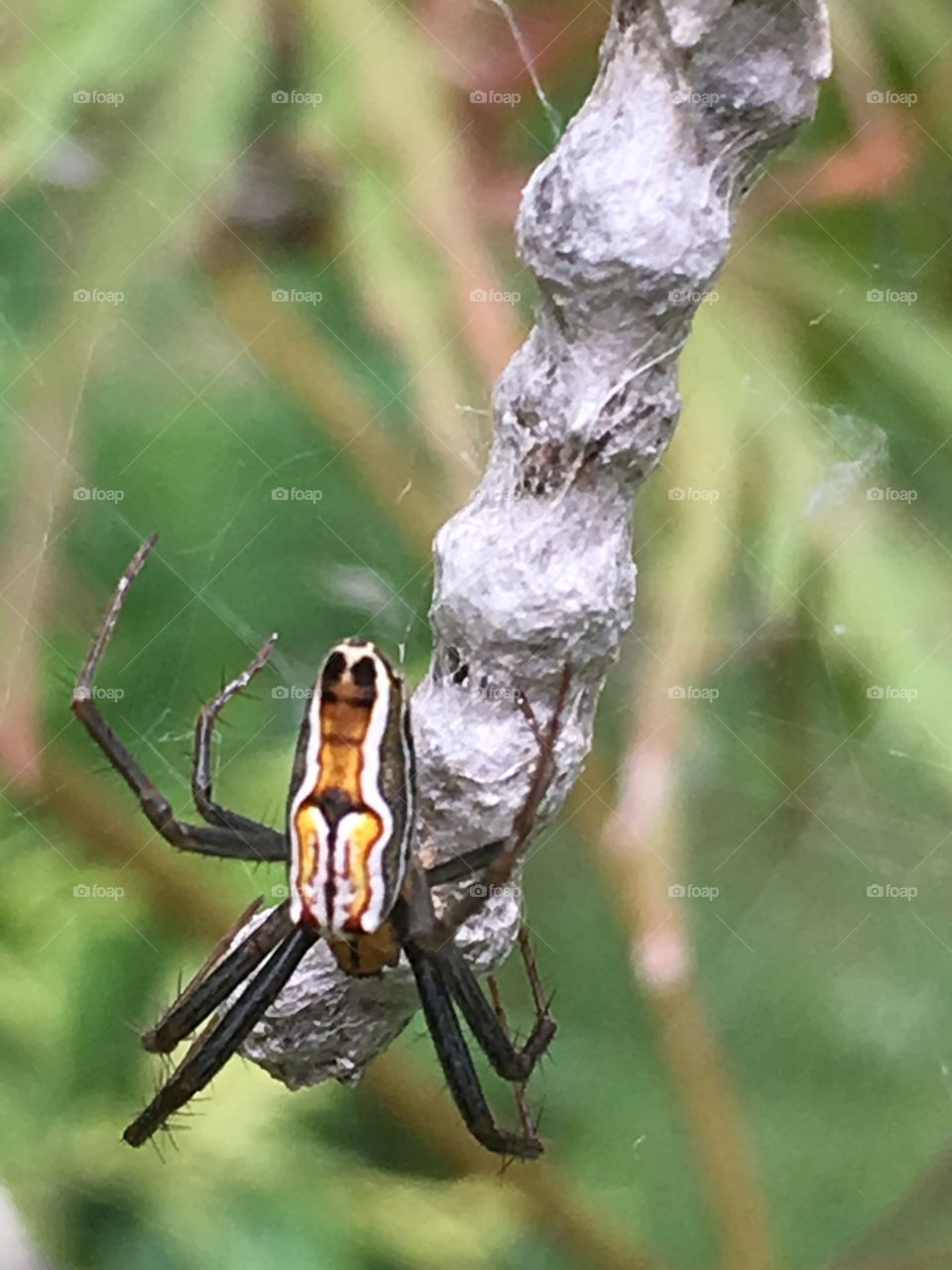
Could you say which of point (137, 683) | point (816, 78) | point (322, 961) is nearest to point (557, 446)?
point (816, 78)

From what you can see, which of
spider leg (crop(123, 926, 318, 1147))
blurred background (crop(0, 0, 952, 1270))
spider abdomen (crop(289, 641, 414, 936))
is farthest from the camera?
blurred background (crop(0, 0, 952, 1270))

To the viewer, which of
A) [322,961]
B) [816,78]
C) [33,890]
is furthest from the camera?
[33,890]

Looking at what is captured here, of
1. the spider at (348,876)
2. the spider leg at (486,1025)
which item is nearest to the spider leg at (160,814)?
the spider at (348,876)

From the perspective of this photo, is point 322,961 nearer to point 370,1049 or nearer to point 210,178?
point 370,1049

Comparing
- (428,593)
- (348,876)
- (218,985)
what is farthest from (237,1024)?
(428,593)

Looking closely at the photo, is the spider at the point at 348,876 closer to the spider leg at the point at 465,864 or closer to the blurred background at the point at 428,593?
the spider leg at the point at 465,864

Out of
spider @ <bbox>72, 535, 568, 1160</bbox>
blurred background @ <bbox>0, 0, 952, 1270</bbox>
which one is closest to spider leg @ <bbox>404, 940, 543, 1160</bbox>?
spider @ <bbox>72, 535, 568, 1160</bbox>

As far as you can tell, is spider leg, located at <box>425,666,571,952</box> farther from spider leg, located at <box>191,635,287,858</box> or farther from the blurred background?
the blurred background
